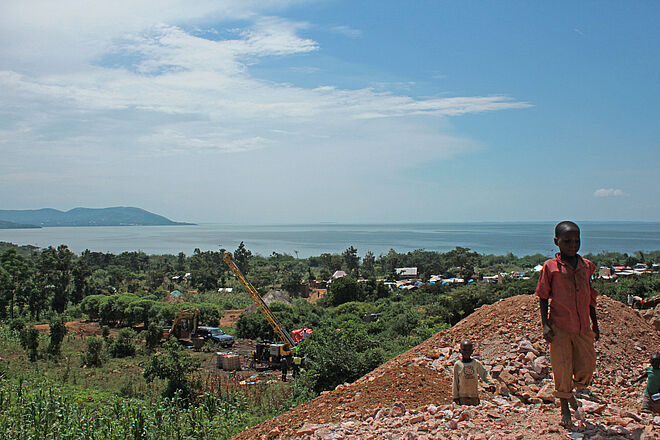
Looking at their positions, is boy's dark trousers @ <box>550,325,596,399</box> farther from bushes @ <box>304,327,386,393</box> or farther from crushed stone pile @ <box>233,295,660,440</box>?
bushes @ <box>304,327,386,393</box>

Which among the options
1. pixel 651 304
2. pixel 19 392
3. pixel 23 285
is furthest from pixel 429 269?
pixel 19 392

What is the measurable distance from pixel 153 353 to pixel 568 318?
18558mm

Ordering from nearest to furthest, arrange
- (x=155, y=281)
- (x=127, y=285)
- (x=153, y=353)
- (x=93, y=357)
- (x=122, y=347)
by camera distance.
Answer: (x=93, y=357)
(x=122, y=347)
(x=153, y=353)
(x=127, y=285)
(x=155, y=281)

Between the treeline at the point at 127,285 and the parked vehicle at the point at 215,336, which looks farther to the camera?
the treeline at the point at 127,285

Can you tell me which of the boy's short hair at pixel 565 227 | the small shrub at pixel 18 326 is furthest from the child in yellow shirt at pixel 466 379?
the small shrub at pixel 18 326

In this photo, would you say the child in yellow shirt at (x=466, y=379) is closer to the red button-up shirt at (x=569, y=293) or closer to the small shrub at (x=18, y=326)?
the red button-up shirt at (x=569, y=293)

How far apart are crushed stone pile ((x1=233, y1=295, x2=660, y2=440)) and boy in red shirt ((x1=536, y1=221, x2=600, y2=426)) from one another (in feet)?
1.30

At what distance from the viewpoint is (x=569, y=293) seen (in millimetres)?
4254

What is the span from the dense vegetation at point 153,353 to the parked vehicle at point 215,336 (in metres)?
2.30

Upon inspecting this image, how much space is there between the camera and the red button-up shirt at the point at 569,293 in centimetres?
423

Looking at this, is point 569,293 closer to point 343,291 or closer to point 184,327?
point 184,327

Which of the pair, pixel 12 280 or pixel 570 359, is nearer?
pixel 570 359

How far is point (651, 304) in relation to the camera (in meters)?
12.6

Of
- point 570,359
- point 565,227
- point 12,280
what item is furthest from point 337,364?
point 12,280
